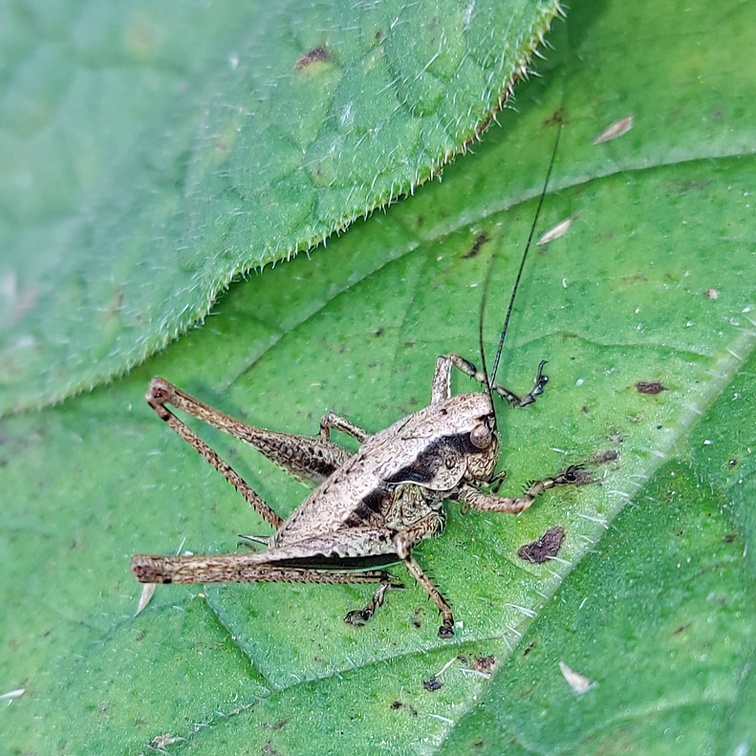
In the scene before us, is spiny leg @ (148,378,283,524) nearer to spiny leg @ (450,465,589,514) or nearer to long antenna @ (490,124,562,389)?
spiny leg @ (450,465,589,514)

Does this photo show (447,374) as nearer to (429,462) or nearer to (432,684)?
(429,462)

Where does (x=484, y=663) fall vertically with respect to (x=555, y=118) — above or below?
below

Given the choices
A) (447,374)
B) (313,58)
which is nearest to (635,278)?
(447,374)

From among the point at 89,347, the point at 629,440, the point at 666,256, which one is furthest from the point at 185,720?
the point at 666,256

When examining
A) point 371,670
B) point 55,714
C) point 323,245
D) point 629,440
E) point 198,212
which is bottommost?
point 55,714

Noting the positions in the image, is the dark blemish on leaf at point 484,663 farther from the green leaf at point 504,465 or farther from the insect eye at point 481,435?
the insect eye at point 481,435

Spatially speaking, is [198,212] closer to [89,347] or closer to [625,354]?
[89,347]
